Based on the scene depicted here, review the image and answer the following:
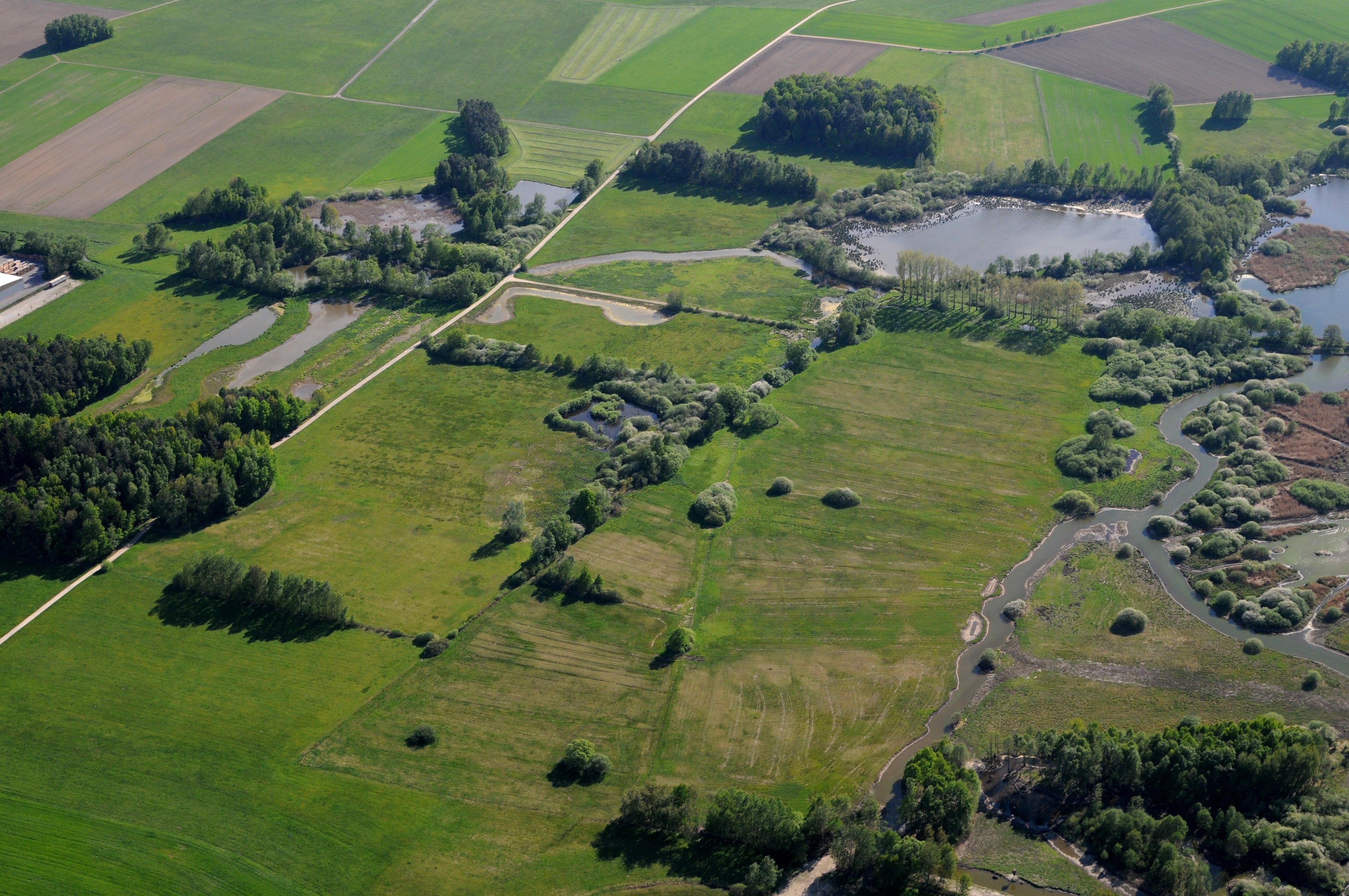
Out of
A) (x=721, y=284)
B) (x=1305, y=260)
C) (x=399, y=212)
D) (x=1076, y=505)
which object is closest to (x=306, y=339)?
(x=399, y=212)

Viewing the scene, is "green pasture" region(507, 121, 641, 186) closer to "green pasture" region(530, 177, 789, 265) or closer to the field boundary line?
"green pasture" region(530, 177, 789, 265)

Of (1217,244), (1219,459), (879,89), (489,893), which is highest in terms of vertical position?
(879,89)

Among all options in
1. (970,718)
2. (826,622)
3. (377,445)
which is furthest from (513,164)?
(970,718)

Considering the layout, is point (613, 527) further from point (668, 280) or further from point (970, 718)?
point (668, 280)

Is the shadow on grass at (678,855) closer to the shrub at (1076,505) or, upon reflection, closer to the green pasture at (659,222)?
the shrub at (1076,505)

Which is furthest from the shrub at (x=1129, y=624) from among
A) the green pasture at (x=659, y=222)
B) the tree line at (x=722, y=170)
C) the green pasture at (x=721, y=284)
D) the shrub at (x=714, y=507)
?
the tree line at (x=722, y=170)

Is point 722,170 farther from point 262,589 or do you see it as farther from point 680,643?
point 262,589
